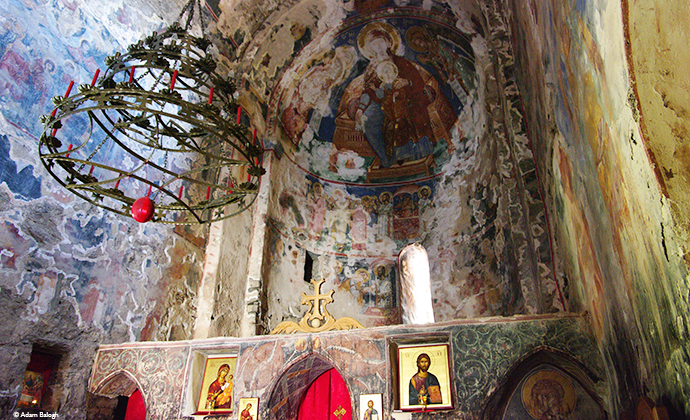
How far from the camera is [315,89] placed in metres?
12.3

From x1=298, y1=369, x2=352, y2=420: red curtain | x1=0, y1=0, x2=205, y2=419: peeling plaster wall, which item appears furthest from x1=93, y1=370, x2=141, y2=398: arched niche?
x1=298, y1=369, x2=352, y2=420: red curtain

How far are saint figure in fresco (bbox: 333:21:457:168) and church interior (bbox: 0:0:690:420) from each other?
6cm

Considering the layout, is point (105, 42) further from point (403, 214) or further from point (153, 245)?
point (403, 214)

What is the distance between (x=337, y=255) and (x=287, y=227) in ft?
4.68

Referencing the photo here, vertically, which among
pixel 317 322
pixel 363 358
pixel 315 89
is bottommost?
pixel 363 358

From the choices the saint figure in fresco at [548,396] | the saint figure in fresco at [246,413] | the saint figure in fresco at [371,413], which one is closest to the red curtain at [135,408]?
the saint figure in fresco at [246,413]

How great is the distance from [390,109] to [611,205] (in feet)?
31.1

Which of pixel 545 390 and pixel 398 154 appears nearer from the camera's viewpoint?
pixel 545 390

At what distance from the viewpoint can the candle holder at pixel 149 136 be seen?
4.84 m

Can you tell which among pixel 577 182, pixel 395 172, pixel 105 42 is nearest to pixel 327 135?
pixel 395 172

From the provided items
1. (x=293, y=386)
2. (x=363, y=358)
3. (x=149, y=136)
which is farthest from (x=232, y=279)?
(x=363, y=358)

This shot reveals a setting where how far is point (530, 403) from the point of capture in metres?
6.06

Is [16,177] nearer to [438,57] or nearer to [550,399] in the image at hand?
[550,399]

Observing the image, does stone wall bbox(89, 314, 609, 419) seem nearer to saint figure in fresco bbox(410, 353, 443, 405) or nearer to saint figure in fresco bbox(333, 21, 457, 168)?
saint figure in fresco bbox(410, 353, 443, 405)
